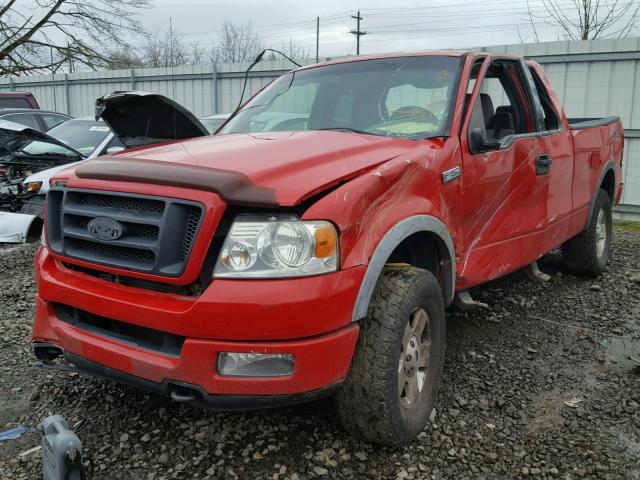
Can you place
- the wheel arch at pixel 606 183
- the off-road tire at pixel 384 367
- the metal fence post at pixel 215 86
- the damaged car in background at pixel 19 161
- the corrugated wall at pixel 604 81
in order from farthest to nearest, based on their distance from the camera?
the metal fence post at pixel 215 86 → the corrugated wall at pixel 604 81 → the damaged car in background at pixel 19 161 → the wheel arch at pixel 606 183 → the off-road tire at pixel 384 367

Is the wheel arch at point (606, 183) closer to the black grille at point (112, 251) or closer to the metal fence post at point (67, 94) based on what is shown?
the black grille at point (112, 251)

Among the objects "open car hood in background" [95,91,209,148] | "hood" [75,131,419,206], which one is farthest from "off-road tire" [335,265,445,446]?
"open car hood in background" [95,91,209,148]

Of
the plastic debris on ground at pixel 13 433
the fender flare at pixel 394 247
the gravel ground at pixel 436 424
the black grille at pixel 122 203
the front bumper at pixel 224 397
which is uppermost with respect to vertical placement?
the black grille at pixel 122 203

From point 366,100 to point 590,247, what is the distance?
121 inches

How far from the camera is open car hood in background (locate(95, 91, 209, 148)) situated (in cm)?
403

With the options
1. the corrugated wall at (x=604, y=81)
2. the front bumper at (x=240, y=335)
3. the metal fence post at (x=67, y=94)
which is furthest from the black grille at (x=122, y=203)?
the metal fence post at (x=67, y=94)

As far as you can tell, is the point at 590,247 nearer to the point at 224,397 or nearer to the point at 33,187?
the point at 224,397

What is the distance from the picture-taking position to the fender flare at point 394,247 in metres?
2.40

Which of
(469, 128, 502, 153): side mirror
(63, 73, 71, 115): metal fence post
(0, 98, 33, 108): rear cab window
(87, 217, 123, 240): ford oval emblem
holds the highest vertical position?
(63, 73, 71, 115): metal fence post

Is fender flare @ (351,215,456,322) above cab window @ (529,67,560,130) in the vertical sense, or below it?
below

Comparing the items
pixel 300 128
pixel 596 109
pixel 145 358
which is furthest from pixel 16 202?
pixel 596 109

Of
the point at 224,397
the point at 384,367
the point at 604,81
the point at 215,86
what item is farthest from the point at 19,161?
the point at 604,81

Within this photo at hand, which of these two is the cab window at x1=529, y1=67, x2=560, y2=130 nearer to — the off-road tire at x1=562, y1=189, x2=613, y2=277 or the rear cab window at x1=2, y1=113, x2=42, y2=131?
the off-road tire at x1=562, y1=189, x2=613, y2=277

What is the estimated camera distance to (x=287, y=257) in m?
2.26
